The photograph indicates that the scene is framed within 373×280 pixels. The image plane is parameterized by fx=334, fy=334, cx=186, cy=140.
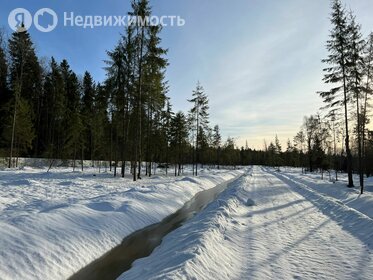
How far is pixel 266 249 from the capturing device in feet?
27.6

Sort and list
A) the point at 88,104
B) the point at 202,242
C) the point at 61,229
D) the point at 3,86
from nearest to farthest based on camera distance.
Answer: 1. the point at 202,242
2. the point at 61,229
3. the point at 3,86
4. the point at 88,104

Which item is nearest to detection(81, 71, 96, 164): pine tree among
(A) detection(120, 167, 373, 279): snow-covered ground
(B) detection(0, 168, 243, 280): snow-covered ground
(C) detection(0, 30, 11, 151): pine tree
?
(C) detection(0, 30, 11, 151): pine tree

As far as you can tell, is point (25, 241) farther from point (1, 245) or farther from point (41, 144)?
point (41, 144)

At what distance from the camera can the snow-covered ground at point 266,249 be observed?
21.8 feet

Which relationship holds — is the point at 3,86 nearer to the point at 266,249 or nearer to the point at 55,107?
the point at 55,107

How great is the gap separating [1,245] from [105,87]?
27.9 meters

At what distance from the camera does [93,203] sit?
41.7 ft

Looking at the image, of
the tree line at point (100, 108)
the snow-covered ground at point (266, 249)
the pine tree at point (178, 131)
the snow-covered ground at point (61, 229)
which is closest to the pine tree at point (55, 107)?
the tree line at point (100, 108)

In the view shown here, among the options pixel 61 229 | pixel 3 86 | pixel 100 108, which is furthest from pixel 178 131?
pixel 61 229

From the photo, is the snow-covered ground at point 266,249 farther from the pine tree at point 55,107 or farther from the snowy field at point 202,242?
the pine tree at point 55,107

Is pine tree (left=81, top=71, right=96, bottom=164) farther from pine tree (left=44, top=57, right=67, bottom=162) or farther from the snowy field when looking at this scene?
the snowy field

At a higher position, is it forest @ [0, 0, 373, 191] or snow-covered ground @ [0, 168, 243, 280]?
forest @ [0, 0, 373, 191]

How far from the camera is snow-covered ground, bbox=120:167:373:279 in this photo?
664 centimetres

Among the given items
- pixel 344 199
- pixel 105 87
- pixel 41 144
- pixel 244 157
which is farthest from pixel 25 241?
pixel 244 157
